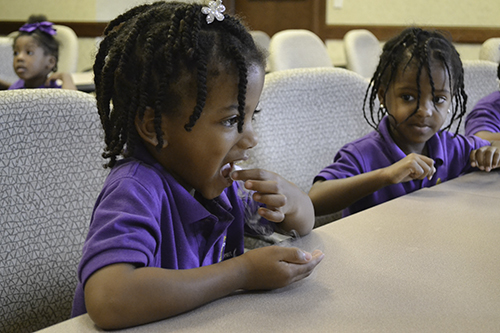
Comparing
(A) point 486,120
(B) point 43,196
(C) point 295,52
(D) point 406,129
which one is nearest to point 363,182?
(D) point 406,129

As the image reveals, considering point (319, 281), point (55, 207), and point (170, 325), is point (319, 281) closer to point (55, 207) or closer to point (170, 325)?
point (170, 325)

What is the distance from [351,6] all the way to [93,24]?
2.53 meters

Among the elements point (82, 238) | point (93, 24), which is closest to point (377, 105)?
point (82, 238)

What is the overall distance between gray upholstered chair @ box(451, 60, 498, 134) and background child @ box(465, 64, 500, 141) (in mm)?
187

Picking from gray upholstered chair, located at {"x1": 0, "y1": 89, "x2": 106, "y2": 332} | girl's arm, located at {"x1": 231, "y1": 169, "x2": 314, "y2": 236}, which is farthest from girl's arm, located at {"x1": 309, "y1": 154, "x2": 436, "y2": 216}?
gray upholstered chair, located at {"x1": 0, "y1": 89, "x2": 106, "y2": 332}

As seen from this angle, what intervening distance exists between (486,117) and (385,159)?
712 millimetres

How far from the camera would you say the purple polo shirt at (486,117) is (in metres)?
1.80

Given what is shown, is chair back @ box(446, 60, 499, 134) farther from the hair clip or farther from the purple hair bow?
the purple hair bow

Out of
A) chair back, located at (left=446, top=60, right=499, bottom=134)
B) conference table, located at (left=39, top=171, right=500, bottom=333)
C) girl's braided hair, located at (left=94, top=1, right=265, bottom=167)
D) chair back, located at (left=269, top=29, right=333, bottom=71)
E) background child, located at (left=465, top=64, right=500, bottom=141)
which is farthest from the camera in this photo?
chair back, located at (left=269, top=29, right=333, bottom=71)

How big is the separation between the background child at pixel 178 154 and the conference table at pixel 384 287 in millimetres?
32

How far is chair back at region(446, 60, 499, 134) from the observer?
2.12m

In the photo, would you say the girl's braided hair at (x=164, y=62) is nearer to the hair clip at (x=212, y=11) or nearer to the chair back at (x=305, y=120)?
the hair clip at (x=212, y=11)

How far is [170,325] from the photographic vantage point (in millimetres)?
540

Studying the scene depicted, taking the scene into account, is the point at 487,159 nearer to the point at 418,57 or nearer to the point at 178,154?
the point at 418,57
